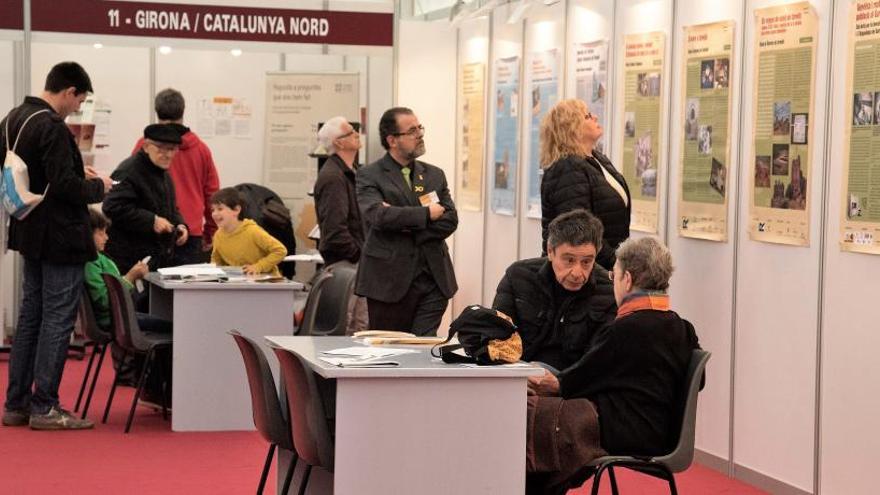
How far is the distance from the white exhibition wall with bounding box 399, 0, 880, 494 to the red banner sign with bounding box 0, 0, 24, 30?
4576mm

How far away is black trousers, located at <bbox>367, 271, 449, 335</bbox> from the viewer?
7.91 metres

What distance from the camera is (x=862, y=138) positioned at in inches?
242

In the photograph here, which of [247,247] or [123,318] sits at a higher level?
[247,247]

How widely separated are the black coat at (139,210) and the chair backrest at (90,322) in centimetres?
80

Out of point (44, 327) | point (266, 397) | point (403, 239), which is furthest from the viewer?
point (44, 327)

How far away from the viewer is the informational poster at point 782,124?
260 inches

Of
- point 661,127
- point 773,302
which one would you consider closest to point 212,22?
point 661,127

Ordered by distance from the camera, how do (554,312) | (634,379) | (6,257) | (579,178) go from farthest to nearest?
(6,257) < (579,178) < (554,312) < (634,379)

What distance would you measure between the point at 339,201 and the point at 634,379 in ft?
15.0

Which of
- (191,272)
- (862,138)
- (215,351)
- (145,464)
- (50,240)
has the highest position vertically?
(862,138)

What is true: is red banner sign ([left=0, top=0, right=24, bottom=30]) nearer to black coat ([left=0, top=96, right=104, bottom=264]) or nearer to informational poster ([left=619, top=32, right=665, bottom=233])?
black coat ([left=0, top=96, right=104, bottom=264])

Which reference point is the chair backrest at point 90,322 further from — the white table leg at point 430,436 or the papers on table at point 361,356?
the white table leg at point 430,436

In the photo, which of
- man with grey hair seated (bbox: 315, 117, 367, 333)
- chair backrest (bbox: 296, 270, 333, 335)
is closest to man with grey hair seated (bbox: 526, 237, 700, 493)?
chair backrest (bbox: 296, 270, 333, 335)

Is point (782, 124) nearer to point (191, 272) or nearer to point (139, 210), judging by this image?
point (191, 272)
